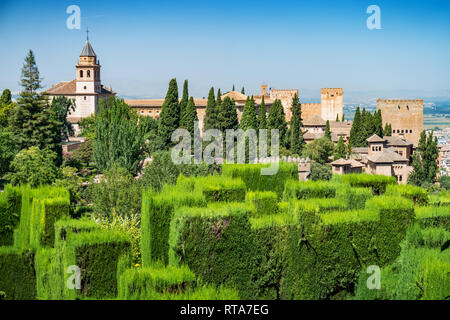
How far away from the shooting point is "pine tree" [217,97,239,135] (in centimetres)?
4606

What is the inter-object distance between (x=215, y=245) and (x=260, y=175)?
18.0ft

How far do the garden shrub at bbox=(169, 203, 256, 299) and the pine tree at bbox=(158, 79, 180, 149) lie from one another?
3331cm

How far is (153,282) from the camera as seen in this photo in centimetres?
800

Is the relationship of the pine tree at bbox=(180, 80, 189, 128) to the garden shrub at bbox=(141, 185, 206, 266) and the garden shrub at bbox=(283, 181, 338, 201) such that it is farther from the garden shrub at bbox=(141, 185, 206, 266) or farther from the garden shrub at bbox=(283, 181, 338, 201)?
the garden shrub at bbox=(141, 185, 206, 266)

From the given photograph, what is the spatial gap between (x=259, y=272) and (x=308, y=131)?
1943 inches

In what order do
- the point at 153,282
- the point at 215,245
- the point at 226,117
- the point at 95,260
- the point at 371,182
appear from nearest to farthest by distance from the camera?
the point at 153,282 → the point at 95,260 → the point at 215,245 → the point at 371,182 → the point at 226,117

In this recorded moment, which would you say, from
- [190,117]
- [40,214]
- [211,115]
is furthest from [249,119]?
[40,214]

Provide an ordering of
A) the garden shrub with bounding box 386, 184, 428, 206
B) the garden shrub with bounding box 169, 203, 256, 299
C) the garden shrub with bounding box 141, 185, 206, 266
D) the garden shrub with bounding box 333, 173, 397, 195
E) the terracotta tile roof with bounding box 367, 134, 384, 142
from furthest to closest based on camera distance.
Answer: the terracotta tile roof with bounding box 367, 134, 384, 142 → the garden shrub with bounding box 333, 173, 397, 195 → the garden shrub with bounding box 386, 184, 428, 206 → the garden shrub with bounding box 141, 185, 206, 266 → the garden shrub with bounding box 169, 203, 256, 299

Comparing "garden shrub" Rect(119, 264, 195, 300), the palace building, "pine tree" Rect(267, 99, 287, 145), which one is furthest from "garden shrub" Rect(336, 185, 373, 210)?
A: the palace building

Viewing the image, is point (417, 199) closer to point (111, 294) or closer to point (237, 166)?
point (237, 166)

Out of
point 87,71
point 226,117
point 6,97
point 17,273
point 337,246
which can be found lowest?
point 17,273

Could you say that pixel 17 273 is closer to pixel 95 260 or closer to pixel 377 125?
pixel 95 260

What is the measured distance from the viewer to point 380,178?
50.8 feet
